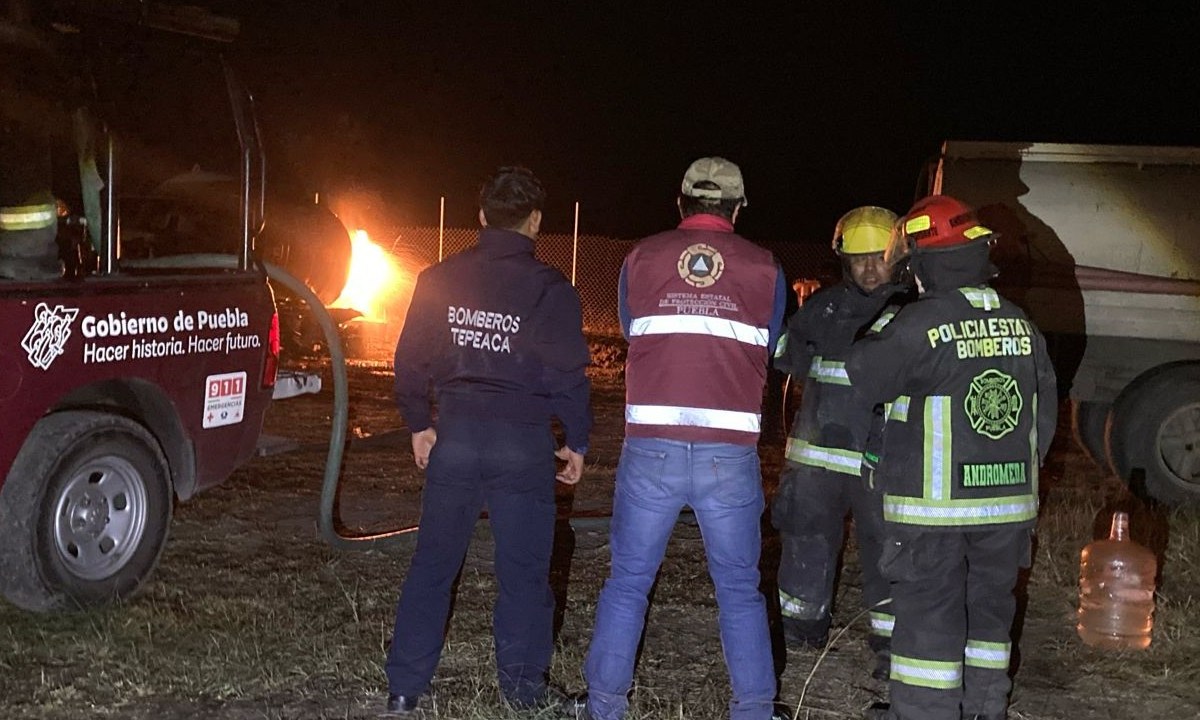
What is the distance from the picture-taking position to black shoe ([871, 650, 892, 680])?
511cm

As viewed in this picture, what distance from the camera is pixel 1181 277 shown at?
8.54 metres

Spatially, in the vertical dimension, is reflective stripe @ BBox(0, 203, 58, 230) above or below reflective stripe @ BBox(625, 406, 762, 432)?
above

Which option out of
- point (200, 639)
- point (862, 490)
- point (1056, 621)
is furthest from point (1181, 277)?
point (200, 639)

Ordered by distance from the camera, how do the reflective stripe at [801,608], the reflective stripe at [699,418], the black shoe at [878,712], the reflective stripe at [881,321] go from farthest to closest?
the reflective stripe at [801,608] → the reflective stripe at [881,321] → the black shoe at [878,712] → the reflective stripe at [699,418]

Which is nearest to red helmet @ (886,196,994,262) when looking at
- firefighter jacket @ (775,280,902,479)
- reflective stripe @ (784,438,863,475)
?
firefighter jacket @ (775,280,902,479)

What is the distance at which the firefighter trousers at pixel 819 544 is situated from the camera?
5.15 meters

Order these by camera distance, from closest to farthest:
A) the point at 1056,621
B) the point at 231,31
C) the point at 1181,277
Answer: the point at 1056,621 → the point at 231,31 → the point at 1181,277

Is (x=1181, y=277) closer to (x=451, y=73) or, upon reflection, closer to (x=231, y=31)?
(x=231, y=31)

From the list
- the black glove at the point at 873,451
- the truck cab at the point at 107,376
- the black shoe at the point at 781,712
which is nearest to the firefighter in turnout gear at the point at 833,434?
the black glove at the point at 873,451

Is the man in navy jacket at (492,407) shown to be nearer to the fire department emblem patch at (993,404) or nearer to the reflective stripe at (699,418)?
the reflective stripe at (699,418)

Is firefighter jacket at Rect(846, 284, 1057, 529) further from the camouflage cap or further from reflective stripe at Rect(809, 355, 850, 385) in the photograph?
reflective stripe at Rect(809, 355, 850, 385)

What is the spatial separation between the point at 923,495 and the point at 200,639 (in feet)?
9.67

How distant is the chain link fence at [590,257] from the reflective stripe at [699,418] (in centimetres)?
1554

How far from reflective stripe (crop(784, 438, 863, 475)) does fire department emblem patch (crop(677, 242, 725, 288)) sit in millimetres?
1291
